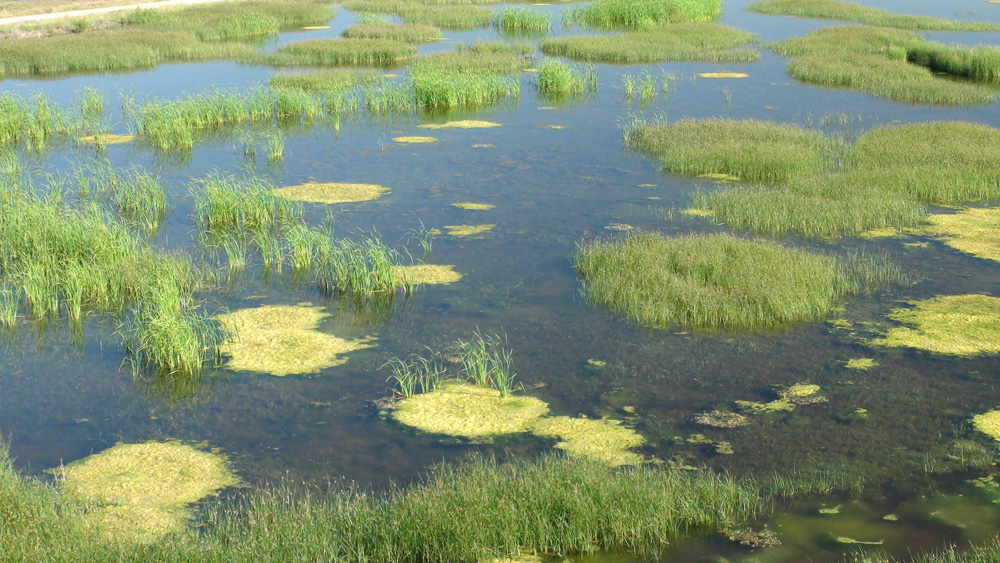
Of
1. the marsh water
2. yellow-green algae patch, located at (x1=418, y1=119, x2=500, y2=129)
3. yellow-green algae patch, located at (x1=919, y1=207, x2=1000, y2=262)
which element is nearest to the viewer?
the marsh water

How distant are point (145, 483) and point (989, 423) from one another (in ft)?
20.3

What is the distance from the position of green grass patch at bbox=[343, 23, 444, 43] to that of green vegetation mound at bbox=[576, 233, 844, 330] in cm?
1844

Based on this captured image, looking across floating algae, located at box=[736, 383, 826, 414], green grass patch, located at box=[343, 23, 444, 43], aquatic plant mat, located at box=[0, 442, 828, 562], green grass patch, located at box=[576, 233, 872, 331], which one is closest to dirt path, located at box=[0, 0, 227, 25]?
green grass patch, located at box=[343, 23, 444, 43]

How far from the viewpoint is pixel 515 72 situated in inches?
879

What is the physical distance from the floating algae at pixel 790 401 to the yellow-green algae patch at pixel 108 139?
1246cm

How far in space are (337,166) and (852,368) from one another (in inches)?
362

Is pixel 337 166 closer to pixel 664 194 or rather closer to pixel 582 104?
pixel 664 194

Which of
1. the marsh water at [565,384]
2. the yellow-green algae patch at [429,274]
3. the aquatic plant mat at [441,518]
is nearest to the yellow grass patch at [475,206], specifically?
the marsh water at [565,384]

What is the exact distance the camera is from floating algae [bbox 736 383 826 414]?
736cm

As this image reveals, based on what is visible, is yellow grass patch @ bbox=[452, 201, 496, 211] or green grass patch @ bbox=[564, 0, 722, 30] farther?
green grass patch @ bbox=[564, 0, 722, 30]

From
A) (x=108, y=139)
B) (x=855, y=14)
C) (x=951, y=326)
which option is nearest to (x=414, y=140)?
(x=108, y=139)

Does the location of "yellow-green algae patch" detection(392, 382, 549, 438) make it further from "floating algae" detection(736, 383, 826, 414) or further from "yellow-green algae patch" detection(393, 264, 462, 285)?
"yellow-green algae patch" detection(393, 264, 462, 285)

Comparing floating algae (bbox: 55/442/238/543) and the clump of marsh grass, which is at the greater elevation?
the clump of marsh grass

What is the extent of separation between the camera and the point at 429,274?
1035 cm
